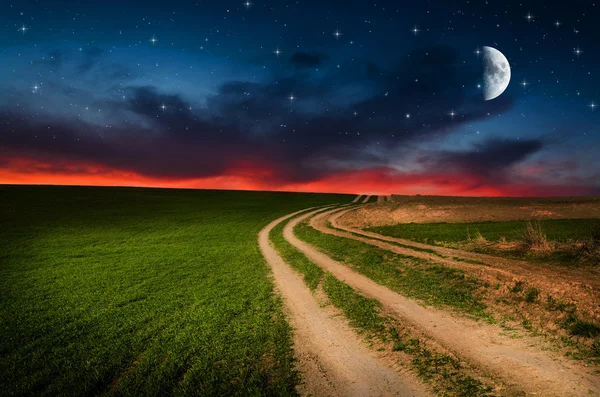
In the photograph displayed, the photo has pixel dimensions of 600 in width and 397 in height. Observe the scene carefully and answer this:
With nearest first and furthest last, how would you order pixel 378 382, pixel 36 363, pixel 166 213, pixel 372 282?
1. pixel 378 382
2. pixel 36 363
3. pixel 372 282
4. pixel 166 213

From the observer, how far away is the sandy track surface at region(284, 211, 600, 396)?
7125 millimetres

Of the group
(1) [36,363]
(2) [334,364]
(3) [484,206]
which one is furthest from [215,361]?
(3) [484,206]

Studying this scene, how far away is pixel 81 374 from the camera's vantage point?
8508mm

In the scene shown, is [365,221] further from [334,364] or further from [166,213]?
[166,213]

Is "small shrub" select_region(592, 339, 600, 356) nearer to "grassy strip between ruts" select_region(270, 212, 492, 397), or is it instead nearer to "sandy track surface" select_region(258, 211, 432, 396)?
"grassy strip between ruts" select_region(270, 212, 492, 397)

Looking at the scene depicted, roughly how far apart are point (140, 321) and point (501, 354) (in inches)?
505

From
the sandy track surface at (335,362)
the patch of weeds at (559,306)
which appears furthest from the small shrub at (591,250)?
the sandy track surface at (335,362)

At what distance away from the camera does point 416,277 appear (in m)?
16.6

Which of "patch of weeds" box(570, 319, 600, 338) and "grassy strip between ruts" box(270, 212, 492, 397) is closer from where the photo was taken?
"grassy strip between ruts" box(270, 212, 492, 397)

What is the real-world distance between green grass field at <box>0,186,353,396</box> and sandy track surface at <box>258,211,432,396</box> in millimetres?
567

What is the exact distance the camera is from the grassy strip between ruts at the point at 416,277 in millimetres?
13008

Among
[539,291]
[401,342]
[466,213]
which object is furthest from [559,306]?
[466,213]

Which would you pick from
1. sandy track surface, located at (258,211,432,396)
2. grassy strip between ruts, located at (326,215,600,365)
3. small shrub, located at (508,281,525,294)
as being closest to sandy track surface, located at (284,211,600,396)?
grassy strip between ruts, located at (326,215,600,365)

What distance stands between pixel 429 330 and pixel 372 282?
608cm
